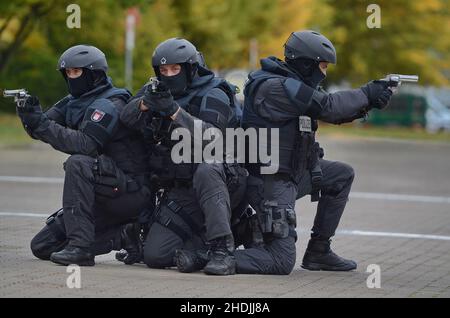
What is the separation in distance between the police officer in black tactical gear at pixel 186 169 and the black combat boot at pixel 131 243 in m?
0.19

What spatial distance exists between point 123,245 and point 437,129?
51.9 meters

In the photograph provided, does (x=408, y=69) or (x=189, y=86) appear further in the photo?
(x=408, y=69)

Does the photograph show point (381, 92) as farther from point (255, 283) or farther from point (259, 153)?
point (255, 283)

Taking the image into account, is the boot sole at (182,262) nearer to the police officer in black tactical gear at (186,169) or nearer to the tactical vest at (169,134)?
the police officer in black tactical gear at (186,169)

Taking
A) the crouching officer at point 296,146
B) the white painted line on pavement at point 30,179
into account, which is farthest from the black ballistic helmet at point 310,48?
the white painted line on pavement at point 30,179

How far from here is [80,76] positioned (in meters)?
9.34

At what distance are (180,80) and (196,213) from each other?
3.25 ft

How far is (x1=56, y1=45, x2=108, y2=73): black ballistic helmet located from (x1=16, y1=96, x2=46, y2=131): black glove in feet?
1.46

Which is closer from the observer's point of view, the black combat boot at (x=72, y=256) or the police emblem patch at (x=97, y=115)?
the black combat boot at (x=72, y=256)

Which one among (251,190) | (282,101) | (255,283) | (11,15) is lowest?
(255,283)

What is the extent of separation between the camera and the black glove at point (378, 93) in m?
9.17

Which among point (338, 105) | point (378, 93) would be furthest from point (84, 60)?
point (378, 93)

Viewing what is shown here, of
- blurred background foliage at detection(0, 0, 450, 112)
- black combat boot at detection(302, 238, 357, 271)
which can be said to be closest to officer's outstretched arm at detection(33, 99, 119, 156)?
black combat boot at detection(302, 238, 357, 271)

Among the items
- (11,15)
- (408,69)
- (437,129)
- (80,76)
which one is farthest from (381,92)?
(437,129)
